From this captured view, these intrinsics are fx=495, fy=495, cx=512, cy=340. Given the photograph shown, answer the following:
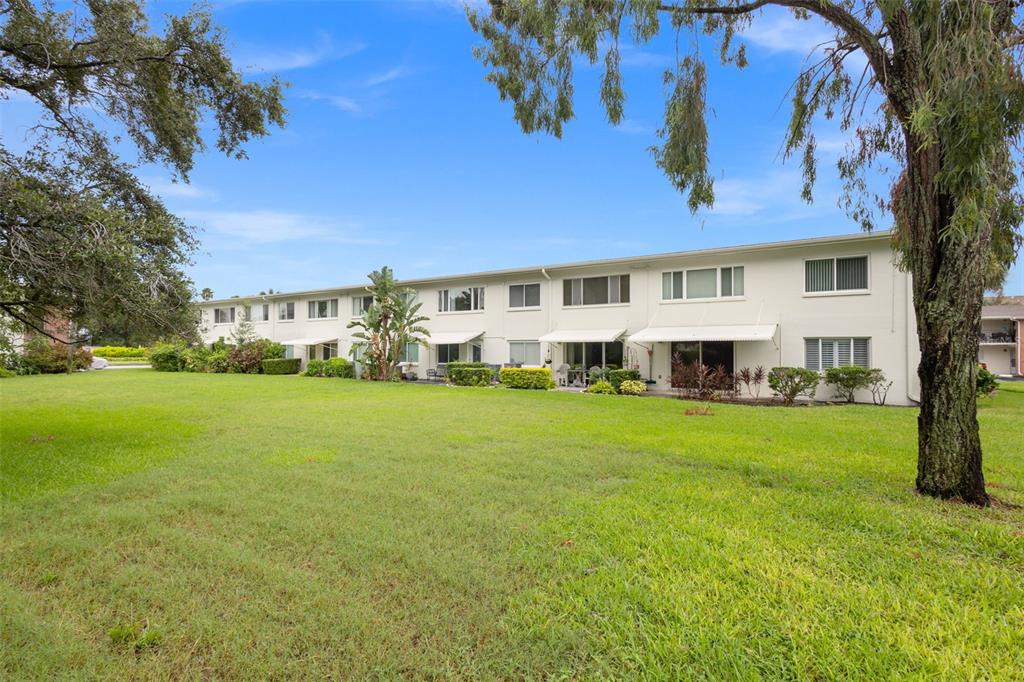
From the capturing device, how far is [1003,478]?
7.12 meters

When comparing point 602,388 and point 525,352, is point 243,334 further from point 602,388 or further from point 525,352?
point 602,388

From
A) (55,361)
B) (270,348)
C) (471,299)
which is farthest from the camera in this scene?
(270,348)

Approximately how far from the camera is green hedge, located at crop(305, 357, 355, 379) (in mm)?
30098

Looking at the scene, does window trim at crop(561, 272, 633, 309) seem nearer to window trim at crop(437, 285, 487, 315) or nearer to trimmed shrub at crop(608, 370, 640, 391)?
trimmed shrub at crop(608, 370, 640, 391)

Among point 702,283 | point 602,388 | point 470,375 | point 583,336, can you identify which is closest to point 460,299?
point 470,375

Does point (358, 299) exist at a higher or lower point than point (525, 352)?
A: higher

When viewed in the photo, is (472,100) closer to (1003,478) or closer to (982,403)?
(1003,478)

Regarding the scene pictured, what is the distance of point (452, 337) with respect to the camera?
2772cm

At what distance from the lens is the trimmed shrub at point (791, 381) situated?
58.3 ft

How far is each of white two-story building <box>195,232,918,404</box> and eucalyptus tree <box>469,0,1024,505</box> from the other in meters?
8.72

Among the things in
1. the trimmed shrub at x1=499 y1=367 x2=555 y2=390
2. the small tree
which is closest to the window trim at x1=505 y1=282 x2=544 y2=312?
the trimmed shrub at x1=499 y1=367 x2=555 y2=390

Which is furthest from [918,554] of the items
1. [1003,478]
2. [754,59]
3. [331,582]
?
[754,59]

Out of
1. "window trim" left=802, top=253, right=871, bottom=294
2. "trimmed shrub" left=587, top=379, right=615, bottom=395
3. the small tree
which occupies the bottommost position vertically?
"trimmed shrub" left=587, top=379, right=615, bottom=395

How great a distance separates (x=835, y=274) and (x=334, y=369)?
26088 millimetres
